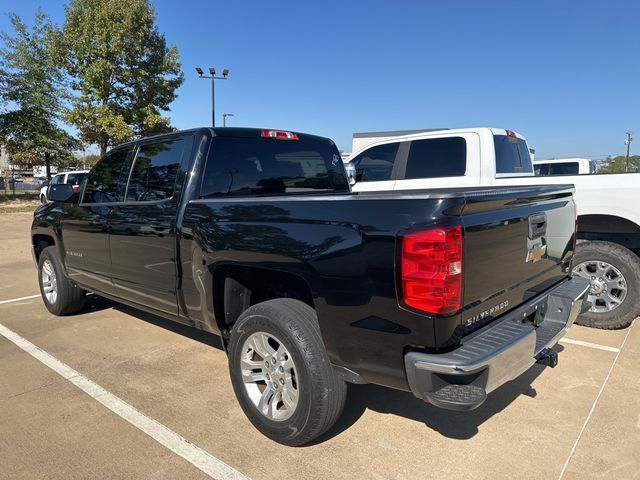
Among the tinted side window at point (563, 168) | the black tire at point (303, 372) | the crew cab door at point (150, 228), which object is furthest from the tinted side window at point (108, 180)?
the tinted side window at point (563, 168)

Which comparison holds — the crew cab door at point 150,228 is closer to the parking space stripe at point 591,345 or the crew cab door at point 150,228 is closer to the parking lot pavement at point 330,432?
the parking lot pavement at point 330,432

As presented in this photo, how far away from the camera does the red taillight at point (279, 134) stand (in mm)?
3819

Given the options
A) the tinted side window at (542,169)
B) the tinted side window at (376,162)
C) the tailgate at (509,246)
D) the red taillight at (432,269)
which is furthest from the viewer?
the tinted side window at (542,169)

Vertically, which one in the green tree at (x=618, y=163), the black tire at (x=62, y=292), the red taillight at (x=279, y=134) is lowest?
the black tire at (x=62, y=292)

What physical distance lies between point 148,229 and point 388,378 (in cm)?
220

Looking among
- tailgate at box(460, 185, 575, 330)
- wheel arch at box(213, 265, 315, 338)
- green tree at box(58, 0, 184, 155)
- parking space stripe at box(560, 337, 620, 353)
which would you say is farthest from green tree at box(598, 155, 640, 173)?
wheel arch at box(213, 265, 315, 338)

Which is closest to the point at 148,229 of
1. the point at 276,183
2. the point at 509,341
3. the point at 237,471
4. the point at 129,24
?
the point at 276,183

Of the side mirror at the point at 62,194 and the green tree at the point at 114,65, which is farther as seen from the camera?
the green tree at the point at 114,65

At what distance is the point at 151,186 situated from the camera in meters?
3.77

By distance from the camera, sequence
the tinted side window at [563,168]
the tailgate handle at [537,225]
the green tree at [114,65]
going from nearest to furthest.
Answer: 1. the tailgate handle at [537,225]
2. the tinted side window at [563,168]
3. the green tree at [114,65]

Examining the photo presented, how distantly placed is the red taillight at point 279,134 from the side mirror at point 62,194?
7.45ft

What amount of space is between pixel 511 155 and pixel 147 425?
217 inches

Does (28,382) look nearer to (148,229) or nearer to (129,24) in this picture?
(148,229)

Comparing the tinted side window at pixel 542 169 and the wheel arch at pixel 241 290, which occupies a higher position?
the tinted side window at pixel 542 169
